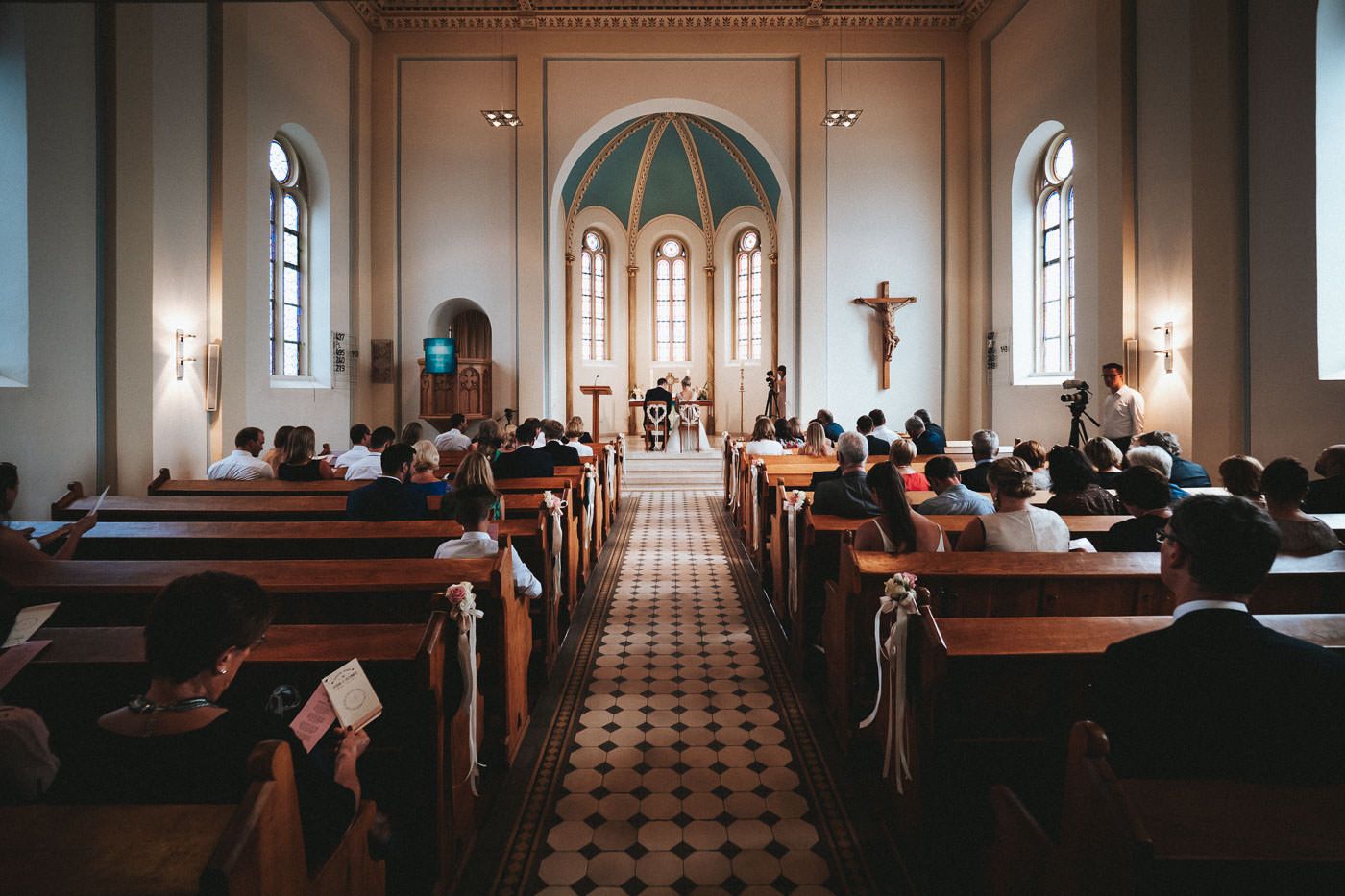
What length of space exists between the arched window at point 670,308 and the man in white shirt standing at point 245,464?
1194 centimetres

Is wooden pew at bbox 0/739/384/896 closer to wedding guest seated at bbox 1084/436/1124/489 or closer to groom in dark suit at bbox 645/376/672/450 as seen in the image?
wedding guest seated at bbox 1084/436/1124/489

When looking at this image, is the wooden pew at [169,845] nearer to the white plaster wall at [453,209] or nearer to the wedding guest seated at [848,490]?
the wedding guest seated at [848,490]

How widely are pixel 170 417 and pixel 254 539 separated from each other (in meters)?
4.40

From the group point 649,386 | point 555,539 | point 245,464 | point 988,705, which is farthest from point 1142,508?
point 649,386

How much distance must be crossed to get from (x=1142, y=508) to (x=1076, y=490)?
39.8 inches

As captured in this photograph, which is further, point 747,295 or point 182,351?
point 747,295

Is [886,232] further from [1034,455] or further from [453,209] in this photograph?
[1034,455]

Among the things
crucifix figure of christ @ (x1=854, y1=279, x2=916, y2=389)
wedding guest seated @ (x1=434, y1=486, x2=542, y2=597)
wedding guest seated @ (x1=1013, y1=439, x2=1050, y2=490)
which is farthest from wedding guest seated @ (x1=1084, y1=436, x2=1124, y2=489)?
crucifix figure of christ @ (x1=854, y1=279, x2=916, y2=389)

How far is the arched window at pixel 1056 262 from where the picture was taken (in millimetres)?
10352

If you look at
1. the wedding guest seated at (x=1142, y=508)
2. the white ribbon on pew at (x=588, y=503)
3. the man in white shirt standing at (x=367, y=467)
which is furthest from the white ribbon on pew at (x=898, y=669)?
the man in white shirt standing at (x=367, y=467)

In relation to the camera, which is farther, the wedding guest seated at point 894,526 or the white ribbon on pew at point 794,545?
the white ribbon on pew at point 794,545

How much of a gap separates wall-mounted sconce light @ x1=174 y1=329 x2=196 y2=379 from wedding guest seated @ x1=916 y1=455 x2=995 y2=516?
21.9 feet

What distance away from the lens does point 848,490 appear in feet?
13.7

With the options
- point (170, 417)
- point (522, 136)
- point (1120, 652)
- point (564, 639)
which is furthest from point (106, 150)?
point (1120, 652)
